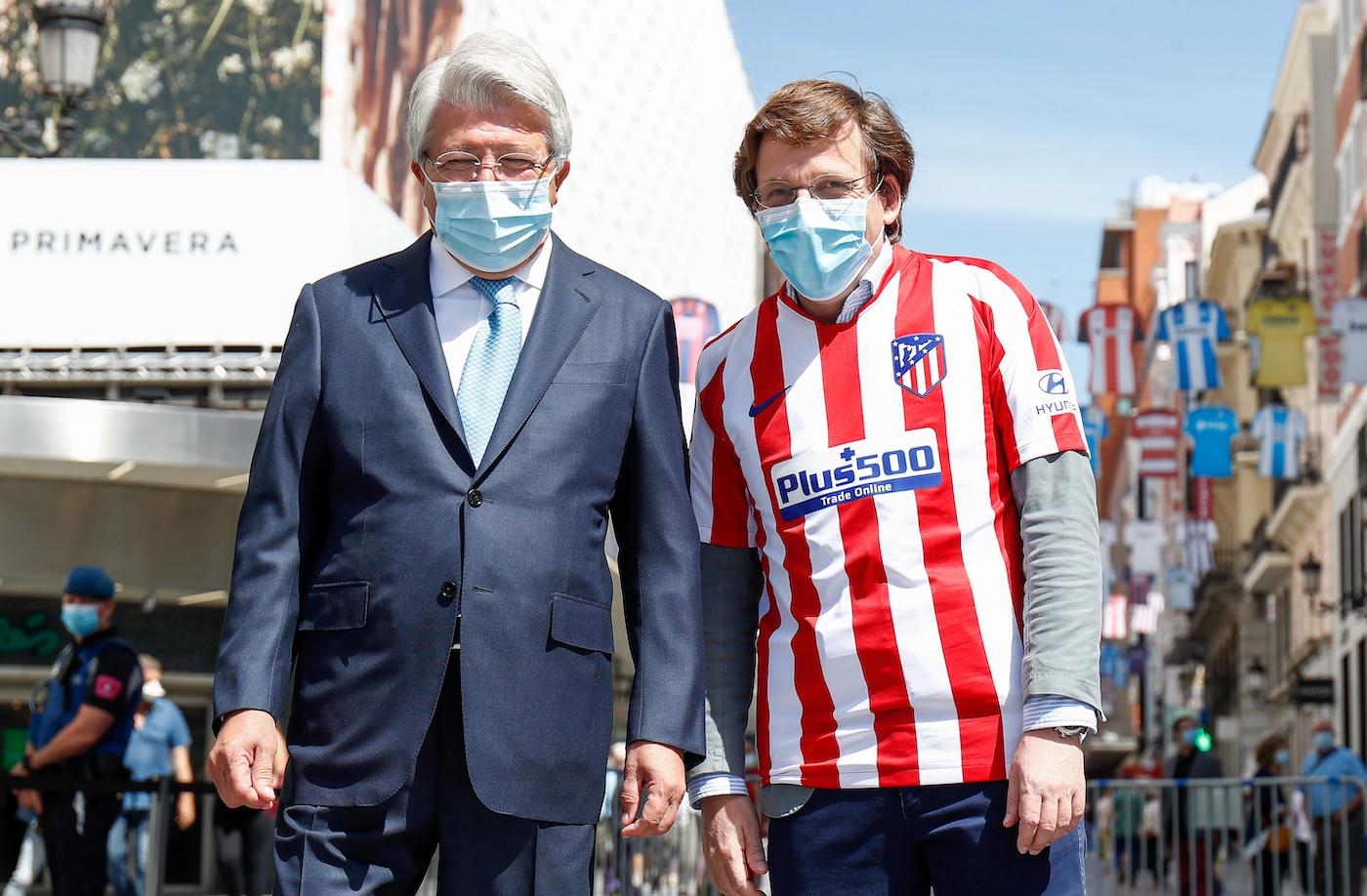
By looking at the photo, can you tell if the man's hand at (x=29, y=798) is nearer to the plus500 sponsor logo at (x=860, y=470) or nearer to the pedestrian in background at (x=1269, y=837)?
the plus500 sponsor logo at (x=860, y=470)

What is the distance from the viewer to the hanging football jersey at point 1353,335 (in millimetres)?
21094

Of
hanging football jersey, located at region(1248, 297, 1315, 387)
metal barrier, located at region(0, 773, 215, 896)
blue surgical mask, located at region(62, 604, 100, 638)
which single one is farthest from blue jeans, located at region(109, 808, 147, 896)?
hanging football jersey, located at region(1248, 297, 1315, 387)

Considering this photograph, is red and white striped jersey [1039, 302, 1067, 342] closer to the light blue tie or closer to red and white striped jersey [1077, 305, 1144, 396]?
red and white striped jersey [1077, 305, 1144, 396]

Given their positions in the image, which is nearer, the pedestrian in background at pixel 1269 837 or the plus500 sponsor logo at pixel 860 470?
the plus500 sponsor logo at pixel 860 470

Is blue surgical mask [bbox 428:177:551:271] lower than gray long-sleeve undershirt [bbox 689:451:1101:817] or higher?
higher

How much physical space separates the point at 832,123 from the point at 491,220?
669mm

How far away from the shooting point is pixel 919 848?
11.8 feet

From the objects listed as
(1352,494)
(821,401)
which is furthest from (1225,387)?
(821,401)

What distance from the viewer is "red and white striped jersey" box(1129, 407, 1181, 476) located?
3184 cm

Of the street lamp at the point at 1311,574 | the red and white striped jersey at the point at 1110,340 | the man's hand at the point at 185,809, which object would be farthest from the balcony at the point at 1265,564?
the man's hand at the point at 185,809

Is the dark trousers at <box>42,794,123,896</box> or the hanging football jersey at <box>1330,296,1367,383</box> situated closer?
the dark trousers at <box>42,794,123,896</box>

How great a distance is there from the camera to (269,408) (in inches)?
144

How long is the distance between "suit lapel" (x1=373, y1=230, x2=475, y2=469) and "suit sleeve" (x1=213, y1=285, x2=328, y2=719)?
0.47ft

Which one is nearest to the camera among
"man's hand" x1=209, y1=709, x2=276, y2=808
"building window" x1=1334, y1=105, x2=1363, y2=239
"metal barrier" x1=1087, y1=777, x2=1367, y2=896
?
"man's hand" x1=209, y1=709, x2=276, y2=808
